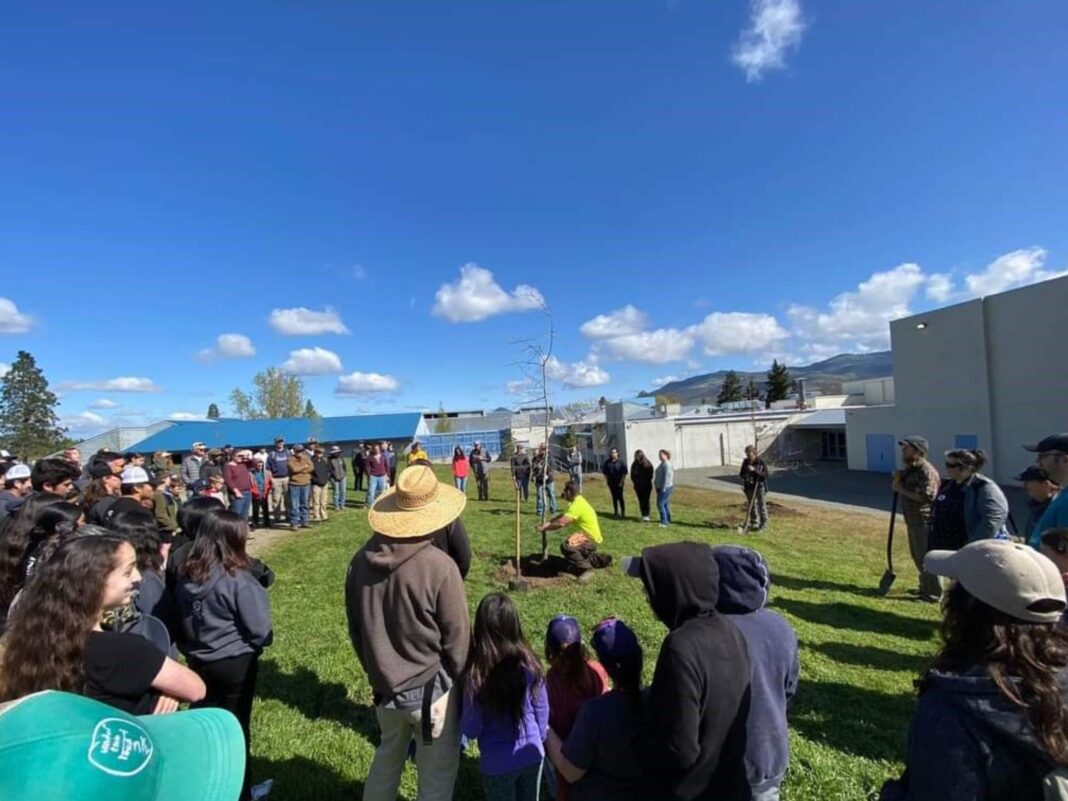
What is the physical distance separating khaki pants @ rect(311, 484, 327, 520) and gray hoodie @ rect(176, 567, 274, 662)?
35.5 feet

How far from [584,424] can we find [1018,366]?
2598cm

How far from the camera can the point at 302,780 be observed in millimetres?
3369

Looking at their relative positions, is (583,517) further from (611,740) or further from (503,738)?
(611,740)

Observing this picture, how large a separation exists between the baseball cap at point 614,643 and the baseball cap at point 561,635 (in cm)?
48

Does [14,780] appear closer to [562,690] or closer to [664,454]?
[562,690]

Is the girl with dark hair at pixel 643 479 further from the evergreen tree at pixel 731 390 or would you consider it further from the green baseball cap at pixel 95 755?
the evergreen tree at pixel 731 390

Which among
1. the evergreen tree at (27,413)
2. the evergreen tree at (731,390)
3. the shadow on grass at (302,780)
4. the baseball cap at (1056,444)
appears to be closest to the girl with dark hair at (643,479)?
the baseball cap at (1056,444)

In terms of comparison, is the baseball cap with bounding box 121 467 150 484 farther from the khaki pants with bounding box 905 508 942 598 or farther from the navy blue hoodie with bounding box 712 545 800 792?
the khaki pants with bounding box 905 508 942 598

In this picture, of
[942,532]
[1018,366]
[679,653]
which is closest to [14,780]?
[679,653]

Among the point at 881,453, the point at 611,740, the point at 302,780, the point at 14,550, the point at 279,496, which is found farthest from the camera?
the point at 881,453

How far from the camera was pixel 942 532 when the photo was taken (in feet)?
18.9

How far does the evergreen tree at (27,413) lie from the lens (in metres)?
45.6

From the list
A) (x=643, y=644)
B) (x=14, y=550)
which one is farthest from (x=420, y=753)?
(x=643, y=644)

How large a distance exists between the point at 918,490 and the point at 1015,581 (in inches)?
269
